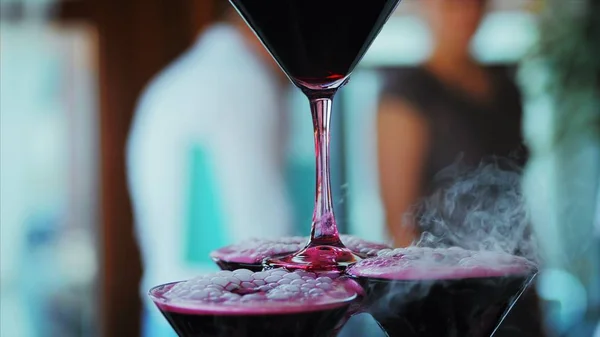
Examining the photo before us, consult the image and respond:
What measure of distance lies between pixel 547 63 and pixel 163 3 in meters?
1.35

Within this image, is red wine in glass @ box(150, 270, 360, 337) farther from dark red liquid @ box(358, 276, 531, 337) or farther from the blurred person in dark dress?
the blurred person in dark dress

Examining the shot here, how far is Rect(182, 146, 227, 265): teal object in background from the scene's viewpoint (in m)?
2.62

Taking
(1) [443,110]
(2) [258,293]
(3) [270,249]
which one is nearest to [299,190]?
(1) [443,110]

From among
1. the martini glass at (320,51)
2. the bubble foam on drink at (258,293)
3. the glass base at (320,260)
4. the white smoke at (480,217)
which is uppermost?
the martini glass at (320,51)

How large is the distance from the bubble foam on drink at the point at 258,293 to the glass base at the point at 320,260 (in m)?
0.02

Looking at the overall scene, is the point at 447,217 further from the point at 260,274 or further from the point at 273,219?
the point at 273,219

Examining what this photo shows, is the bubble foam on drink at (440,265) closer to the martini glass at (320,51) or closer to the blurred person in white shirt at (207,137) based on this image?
the martini glass at (320,51)

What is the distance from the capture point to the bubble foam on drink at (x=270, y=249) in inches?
17.7

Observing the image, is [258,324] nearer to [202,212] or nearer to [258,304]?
[258,304]

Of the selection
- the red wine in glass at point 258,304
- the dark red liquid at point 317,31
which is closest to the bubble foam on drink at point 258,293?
the red wine in glass at point 258,304

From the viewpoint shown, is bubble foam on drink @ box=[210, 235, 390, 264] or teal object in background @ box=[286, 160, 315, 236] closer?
bubble foam on drink @ box=[210, 235, 390, 264]

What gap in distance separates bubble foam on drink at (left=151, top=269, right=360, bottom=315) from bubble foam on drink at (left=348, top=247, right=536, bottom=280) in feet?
0.05

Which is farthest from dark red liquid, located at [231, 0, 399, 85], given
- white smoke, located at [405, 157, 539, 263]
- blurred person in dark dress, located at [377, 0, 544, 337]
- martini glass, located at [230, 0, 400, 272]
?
blurred person in dark dress, located at [377, 0, 544, 337]

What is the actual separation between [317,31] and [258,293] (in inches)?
5.5
